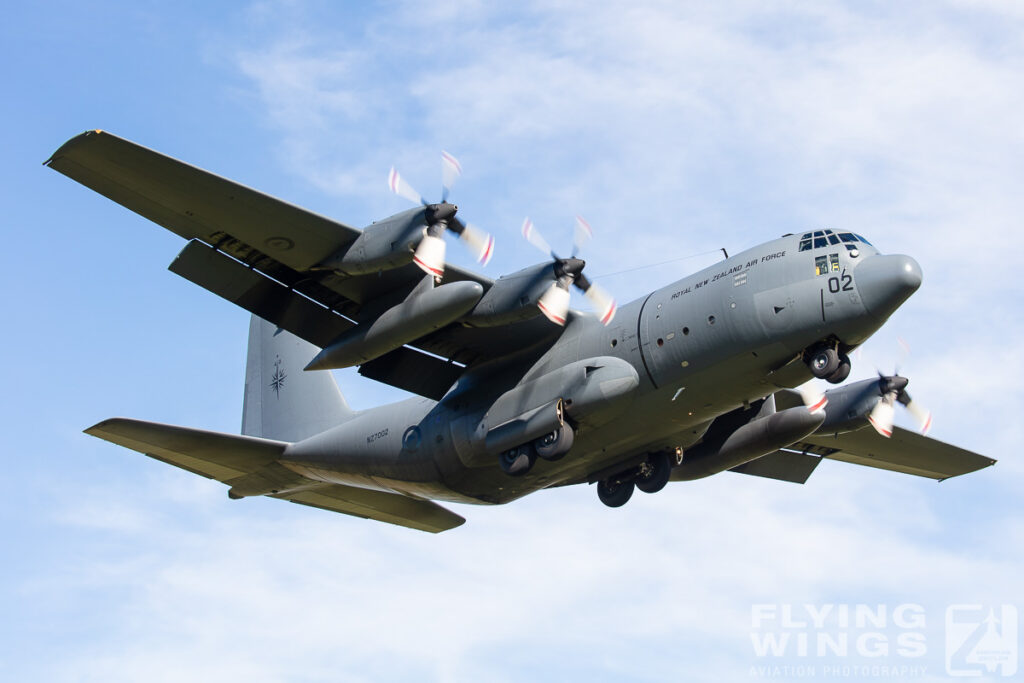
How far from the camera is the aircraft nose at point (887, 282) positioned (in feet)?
58.0

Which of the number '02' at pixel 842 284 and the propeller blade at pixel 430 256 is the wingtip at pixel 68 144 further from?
the number '02' at pixel 842 284

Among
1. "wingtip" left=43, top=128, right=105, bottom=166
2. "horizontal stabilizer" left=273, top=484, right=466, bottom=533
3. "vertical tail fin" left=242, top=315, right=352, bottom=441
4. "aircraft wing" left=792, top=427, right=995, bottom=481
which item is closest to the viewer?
"wingtip" left=43, top=128, right=105, bottom=166

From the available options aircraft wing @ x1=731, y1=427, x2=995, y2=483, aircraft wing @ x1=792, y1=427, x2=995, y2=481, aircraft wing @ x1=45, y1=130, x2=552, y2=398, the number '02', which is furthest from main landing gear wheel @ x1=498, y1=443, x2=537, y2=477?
aircraft wing @ x1=792, y1=427, x2=995, y2=481

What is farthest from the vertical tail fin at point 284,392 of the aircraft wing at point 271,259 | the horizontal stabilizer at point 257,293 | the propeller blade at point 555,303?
the propeller blade at point 555,303

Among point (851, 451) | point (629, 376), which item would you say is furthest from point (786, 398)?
point (629, 376)

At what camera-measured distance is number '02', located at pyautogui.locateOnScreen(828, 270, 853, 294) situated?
17953 mm

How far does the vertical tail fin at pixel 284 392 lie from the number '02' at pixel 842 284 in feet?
37.7

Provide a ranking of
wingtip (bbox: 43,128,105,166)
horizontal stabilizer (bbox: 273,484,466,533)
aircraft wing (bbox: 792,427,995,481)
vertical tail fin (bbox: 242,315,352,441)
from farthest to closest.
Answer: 1. vertical tail fin (bbox: 242,315,352,441)
2. aircraft wing (bbox: 792,427,995,481)
3. horizontal stabilizer (bbox: 273,484,466,533)
4. wingtip (bbox: 43,128,105,166)

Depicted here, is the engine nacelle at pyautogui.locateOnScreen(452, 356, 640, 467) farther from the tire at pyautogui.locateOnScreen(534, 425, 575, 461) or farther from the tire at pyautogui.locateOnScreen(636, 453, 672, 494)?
the tire at pyautogui.locateOnScreen(636, 453, 672, 494)

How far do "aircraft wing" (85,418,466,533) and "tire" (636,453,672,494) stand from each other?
468cm

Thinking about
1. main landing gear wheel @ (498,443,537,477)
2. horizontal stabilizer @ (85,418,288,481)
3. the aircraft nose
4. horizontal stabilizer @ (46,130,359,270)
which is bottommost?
main landing gear wheel @ (498,443,537,477)

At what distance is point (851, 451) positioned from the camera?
86.9 feet

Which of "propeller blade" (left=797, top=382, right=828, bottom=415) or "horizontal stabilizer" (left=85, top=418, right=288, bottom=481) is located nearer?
"horizontal stabilizer" (left=85, top=418, right=288, bottom=481)

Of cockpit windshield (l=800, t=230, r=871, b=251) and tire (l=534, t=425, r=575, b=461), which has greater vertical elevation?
cockpit windshield (l=800, t=230, r=871, b=251)
